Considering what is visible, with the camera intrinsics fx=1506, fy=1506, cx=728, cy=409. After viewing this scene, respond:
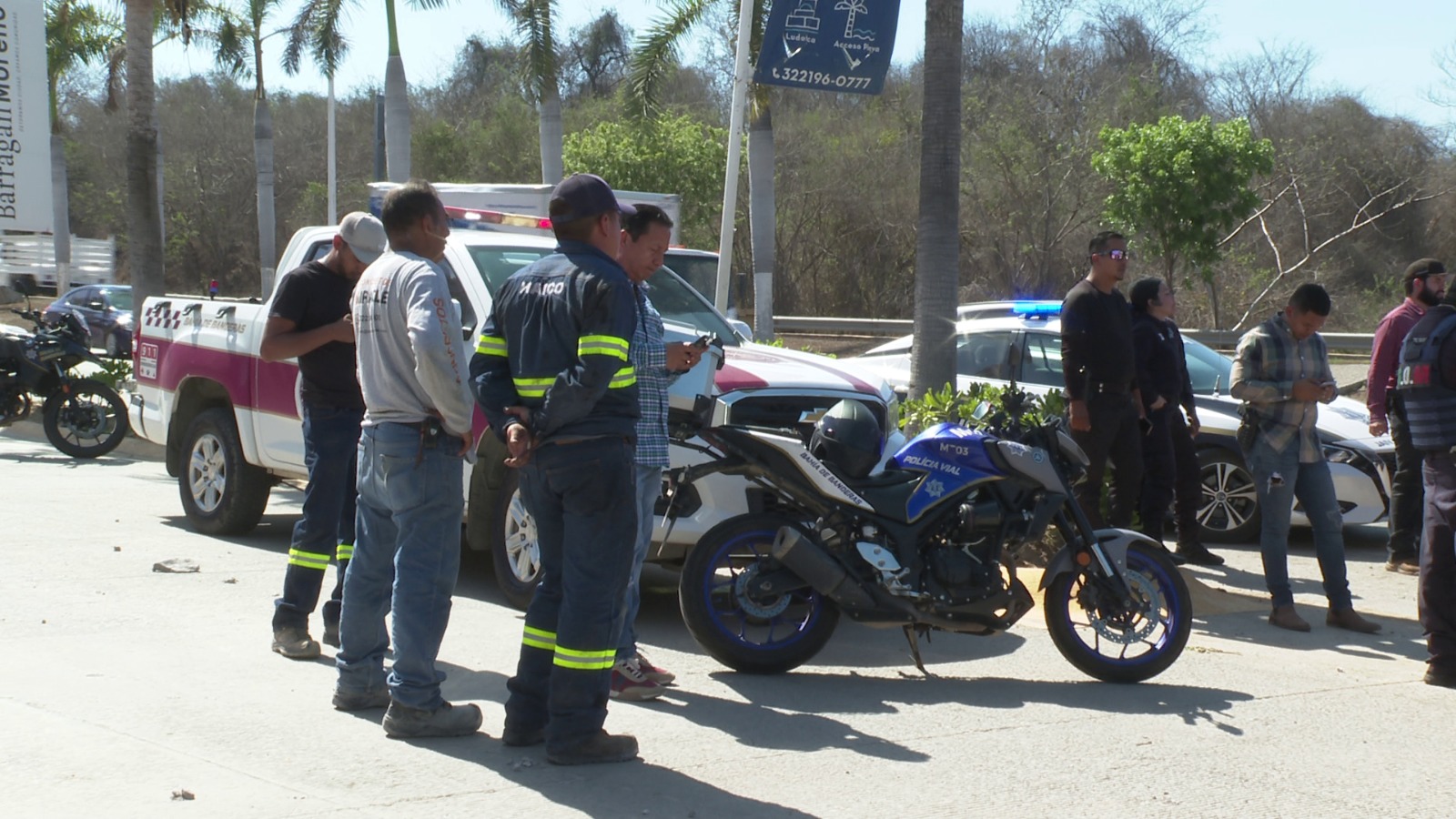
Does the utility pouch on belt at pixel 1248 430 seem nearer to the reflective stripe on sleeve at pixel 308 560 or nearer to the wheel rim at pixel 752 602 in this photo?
the wheel rim at pixel 752 602

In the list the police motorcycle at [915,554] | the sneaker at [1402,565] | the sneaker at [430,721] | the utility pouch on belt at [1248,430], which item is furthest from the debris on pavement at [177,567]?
the sneaker at [1402,565]

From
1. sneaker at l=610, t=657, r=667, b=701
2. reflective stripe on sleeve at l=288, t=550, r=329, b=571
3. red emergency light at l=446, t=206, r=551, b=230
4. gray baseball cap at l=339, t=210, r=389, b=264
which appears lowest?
sneaker at l=610, t=657, r=667, b=701

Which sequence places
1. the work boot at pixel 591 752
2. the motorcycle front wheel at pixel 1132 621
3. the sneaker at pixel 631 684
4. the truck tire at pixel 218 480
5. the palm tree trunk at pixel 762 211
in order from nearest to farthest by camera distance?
1. the work boot at pixel 591 752
2. the sneaker at pixel 631 684
3. the motorcycle front wheel at pixel 1132 621
4. the truck tire at pixel 218 480
5. the palm tree trunk at pixel 762 211

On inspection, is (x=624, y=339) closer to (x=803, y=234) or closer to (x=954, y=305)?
(x=954, y=305)

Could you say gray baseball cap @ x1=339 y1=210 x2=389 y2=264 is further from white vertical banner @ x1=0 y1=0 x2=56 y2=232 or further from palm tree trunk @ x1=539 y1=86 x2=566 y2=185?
palm tree trunk @ x1=539 y1=86 x2=566 y2=185

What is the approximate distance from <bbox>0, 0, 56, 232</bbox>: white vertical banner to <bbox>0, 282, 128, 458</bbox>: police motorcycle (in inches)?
162

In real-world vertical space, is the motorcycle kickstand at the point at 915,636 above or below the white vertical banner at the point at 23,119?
below

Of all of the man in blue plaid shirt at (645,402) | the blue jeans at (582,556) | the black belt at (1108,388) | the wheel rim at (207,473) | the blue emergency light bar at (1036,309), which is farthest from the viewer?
the blue emergency light bar at (1036,309)

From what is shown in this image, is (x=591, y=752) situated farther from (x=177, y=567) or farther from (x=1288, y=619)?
(x=1288, y=619)

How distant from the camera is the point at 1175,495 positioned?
1057 centimetres

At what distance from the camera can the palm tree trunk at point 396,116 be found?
25.0 m

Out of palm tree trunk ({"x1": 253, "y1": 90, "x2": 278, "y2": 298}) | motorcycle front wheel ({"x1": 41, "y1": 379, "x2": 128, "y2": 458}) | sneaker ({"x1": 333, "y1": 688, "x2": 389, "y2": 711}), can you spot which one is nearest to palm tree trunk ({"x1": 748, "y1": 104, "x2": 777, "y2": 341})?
motorcycle front wheel ({"x1": 41, "y1": 379, "x2": 128, "y2": 458})

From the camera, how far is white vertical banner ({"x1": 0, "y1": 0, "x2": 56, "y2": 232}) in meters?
18.6

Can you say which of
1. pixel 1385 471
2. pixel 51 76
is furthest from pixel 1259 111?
pixel 1385 471
